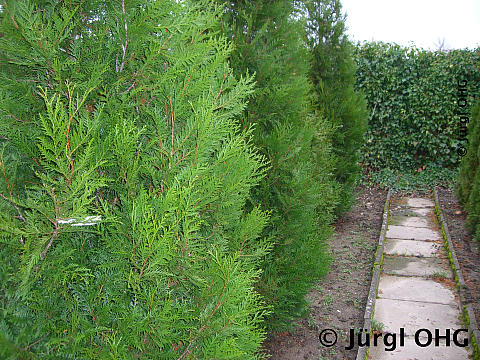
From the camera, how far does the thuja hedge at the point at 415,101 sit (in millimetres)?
11336

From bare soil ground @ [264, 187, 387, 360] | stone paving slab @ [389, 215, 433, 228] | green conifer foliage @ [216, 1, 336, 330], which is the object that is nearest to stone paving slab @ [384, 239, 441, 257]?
bare soil ground @ [264, 187, 387, 360]

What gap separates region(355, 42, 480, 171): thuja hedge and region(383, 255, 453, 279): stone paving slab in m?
6.09

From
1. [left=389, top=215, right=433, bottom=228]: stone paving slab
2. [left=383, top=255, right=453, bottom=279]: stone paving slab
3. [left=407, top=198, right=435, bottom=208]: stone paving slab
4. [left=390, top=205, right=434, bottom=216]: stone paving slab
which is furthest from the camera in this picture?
[left=407, top=198, right=435, bottom=208]: stone paving slab

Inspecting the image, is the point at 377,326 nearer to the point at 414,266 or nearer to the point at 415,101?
the point at 414,266

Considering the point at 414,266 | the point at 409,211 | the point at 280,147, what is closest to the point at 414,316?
the point at 414,266

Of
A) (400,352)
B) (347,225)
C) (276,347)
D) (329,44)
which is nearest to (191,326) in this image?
(276,347)

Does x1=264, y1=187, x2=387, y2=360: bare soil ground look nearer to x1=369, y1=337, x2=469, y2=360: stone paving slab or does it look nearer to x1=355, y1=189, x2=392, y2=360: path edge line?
x1=355, y1=189, x2=392, y2=360: path edge line

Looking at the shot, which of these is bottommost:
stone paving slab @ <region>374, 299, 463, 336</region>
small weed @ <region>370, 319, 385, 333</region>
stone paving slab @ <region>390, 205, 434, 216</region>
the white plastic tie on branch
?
stone paving slab @ <region>390, 205, 434, 216</region>

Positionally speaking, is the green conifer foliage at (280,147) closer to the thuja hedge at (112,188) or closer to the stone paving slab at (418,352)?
the stone paving slab at (418,352)

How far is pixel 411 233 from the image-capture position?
7.77 meters

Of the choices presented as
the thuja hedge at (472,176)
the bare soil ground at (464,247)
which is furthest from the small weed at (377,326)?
the thuja hedge at (472,176)

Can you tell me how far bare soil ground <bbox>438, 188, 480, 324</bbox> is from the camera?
528cm

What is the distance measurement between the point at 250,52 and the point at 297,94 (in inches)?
25.4

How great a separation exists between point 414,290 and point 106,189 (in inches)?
189
